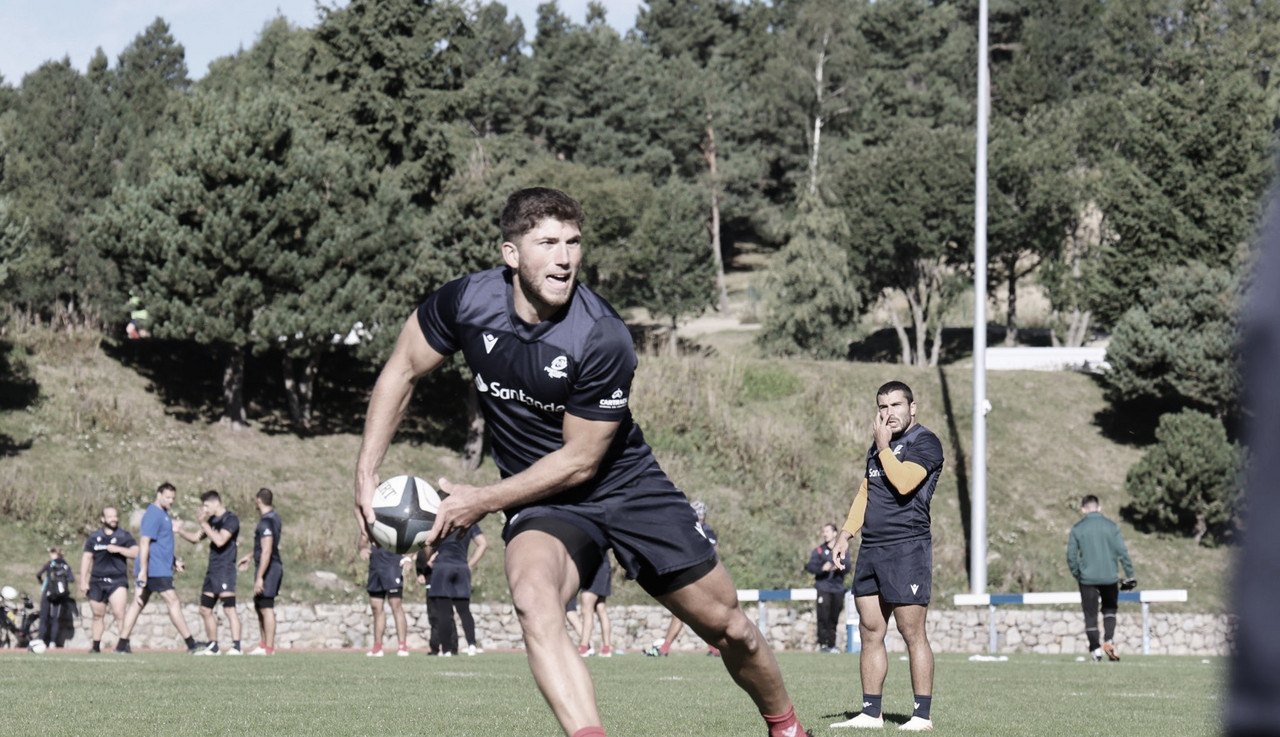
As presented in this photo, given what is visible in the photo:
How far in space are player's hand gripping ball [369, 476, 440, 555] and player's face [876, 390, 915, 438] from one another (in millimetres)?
4283

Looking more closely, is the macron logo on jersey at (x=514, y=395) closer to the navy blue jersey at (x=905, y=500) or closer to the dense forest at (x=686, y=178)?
the navy blue jersey at (x=905, y=500)

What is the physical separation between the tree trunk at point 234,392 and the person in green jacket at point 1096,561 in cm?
2365

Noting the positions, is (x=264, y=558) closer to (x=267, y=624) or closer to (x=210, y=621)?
(x=267, y=624)

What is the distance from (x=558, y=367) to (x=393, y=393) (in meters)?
0.74

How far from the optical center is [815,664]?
18.8 meters

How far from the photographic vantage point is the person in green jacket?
60.4 feet

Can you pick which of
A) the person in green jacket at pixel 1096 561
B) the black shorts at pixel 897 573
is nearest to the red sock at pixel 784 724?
the black shorts at pixel 897 573

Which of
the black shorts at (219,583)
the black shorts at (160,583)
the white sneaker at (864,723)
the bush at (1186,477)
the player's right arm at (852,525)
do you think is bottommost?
the bush at (1186,477)

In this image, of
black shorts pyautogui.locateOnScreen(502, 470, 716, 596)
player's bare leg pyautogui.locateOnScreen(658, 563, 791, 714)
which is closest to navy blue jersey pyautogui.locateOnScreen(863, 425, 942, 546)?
player's bare leg pyautogui.locateOnScreen(658, 563, 791, 714)

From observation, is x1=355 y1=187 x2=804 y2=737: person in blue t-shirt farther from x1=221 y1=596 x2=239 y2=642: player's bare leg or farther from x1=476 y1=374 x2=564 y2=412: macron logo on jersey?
x1=221 y1=596 x2=239 y2=642: player's bare leg

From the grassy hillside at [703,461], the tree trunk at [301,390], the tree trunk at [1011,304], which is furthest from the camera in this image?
the tree trunk at [1011,304]

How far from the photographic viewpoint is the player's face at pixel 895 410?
9375 millimetres

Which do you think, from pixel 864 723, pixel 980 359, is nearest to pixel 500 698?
pixel 864 723

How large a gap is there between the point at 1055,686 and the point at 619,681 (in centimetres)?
422
